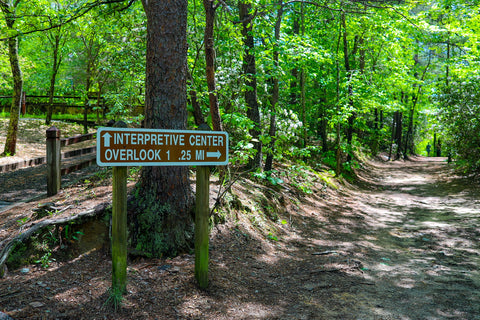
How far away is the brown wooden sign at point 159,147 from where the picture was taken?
9.80 feet

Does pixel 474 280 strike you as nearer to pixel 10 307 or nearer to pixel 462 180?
pixel 10 307

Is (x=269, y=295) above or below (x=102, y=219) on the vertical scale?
below

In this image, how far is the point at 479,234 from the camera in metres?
7.49

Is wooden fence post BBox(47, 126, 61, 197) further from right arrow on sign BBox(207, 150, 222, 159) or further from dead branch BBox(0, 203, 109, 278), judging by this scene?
right arrow on sign BBox(207, 150, 222, 159)

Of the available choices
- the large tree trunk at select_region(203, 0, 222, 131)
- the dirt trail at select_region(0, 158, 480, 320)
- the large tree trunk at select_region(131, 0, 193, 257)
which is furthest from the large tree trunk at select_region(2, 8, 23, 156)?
the large tree trunk at select_region(131, 0, 193, 257)

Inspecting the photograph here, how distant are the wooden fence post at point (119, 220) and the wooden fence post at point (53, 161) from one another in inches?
162

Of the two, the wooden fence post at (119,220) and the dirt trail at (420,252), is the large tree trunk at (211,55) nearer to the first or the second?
the wooden fence post at (119,220)

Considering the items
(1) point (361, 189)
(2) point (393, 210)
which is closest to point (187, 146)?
(2) point (393, 210)

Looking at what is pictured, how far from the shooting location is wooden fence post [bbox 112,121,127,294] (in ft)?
10.4

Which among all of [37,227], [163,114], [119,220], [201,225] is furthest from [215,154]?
[37,227]

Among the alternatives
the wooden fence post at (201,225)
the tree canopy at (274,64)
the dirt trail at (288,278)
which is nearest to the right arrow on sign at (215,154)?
the wooden fence post at (201,225)

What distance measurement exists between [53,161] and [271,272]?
4.74 m

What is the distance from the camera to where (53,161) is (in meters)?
6.78

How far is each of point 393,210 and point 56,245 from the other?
951 centimetres
